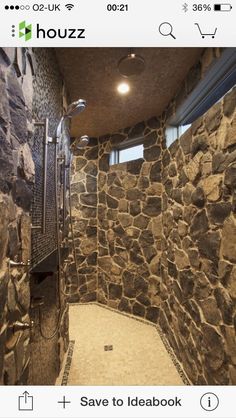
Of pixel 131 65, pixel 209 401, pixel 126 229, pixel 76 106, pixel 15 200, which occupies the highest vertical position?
pixel 131 65

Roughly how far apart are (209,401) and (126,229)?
182 centimetres

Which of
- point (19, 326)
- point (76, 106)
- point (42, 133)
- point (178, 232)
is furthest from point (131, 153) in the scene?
point (19, 326)

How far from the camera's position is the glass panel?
90.0 inches

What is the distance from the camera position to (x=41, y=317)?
1.12 metres

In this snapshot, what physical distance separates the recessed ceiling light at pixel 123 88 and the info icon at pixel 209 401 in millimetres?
1813

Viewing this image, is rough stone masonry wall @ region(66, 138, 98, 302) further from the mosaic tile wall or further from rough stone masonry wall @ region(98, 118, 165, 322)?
the mosaic tile wall

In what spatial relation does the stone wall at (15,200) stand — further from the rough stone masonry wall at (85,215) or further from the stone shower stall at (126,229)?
the rough stone masonry wall at (85,215)
